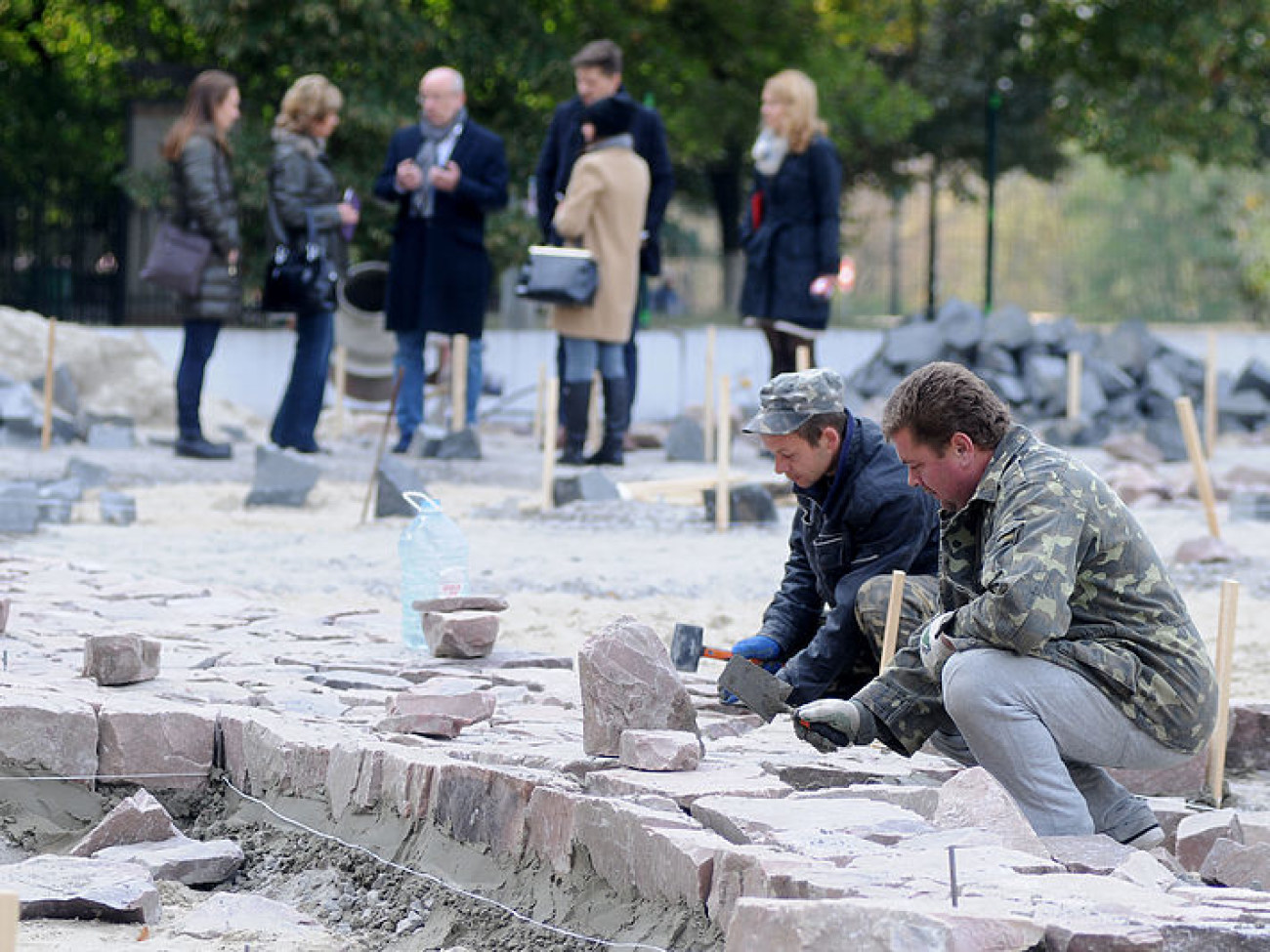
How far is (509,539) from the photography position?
30.7 ft

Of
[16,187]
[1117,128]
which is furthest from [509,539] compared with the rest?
[1117,128]

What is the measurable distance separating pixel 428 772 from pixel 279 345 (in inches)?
520

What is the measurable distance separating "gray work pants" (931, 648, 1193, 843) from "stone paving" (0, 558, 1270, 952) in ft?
0.55

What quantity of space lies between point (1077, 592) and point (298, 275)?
7557 mm

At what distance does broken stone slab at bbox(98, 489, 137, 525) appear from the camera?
966 centimetres

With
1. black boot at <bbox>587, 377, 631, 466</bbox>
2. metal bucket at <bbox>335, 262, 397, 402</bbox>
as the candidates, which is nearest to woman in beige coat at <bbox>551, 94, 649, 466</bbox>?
black boot at <bbox>587, 377, 631, 466</bbox>

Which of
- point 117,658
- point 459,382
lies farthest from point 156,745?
point 459,382

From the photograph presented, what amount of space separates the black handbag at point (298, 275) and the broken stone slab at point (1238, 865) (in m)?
7.85

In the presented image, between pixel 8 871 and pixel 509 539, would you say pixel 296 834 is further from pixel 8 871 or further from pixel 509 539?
pixel 509 539

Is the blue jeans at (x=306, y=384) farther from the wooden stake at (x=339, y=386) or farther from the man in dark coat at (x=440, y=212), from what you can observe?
the wooden stake at (x=339, y=386)

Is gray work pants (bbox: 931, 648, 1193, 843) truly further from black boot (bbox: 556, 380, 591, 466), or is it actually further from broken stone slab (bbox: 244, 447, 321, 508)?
black boot (bbox: 556, 380, 591, 466)

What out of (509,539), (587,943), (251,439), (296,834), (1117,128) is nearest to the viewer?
(587,943)

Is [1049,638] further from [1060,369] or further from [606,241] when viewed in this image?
[1060,369]

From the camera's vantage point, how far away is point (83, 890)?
4055mm
